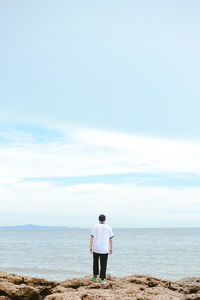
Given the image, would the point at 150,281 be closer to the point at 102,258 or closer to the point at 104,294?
the point at 102,258

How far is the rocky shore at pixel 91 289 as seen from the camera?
26.2ft

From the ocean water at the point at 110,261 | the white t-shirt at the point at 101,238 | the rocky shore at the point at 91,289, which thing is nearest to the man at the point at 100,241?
the white t-shirt at the point at 101,238

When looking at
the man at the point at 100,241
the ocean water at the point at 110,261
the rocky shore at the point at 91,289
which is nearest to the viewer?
the rocky shore at the point at 91,289

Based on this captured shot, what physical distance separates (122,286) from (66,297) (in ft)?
9.18

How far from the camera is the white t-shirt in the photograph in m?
10.7

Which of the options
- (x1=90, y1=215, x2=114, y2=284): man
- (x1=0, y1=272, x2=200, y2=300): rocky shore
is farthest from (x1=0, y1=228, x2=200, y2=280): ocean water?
(x1=90, y1=215, x2=114, y2=284): man

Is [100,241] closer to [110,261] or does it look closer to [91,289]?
[91,289]

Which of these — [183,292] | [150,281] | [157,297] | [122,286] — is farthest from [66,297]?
[183,292]

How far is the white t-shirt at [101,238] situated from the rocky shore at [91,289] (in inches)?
35.6

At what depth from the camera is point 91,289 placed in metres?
9.26

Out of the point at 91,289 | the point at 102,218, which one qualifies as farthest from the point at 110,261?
the point at 91,289

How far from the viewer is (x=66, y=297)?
25.3ft

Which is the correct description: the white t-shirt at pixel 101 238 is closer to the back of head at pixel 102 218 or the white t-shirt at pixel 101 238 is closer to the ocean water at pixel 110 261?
the back of head at pixel 102 218

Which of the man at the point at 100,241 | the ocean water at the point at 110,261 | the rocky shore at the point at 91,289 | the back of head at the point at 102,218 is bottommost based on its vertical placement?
the ocean water at the point at 110,261
